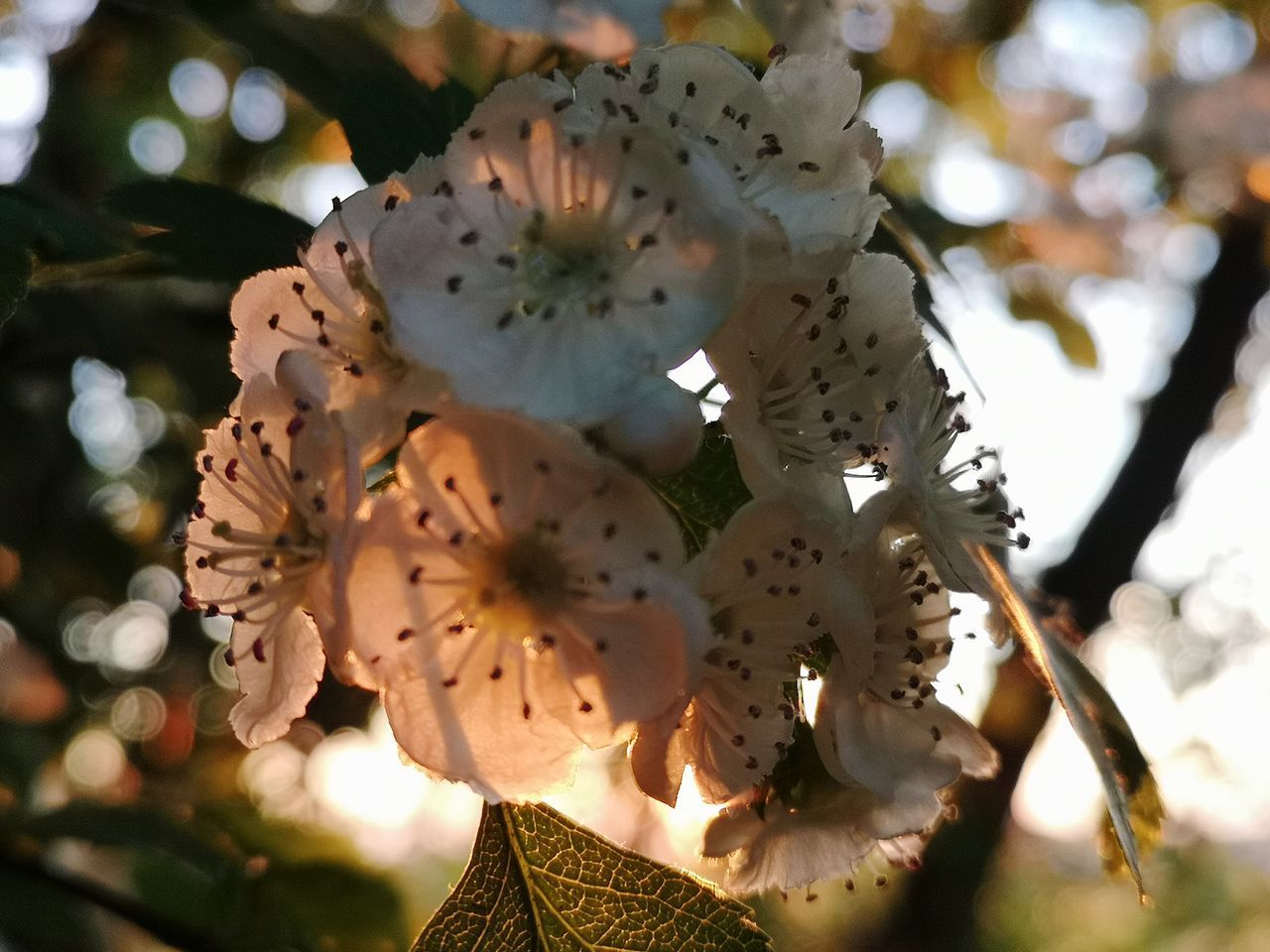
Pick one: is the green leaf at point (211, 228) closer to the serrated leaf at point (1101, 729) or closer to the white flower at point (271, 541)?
the white flower at point (271, 541)

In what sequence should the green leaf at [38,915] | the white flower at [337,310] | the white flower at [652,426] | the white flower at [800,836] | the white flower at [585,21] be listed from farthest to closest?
the green leaf at [38,915] → the white flower at [585,21] → the white flower at [800,836] → the white flower at [337,310] → the white flower at [652,426]

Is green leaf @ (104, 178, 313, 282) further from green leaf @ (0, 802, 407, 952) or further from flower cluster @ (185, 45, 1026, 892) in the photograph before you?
green leaf @ (0, 802, 407, 952)

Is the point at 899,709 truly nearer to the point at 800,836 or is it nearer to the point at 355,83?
the point at 800,836

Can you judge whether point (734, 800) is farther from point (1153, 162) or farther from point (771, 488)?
point (1153, 162)

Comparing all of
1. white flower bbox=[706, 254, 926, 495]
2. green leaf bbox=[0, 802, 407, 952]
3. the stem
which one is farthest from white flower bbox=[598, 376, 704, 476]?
the stem

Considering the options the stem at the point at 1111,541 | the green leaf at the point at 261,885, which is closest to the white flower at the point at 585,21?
the green leaf at the point at 261,885

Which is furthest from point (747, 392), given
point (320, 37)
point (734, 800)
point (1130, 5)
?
point (1130, 5)
